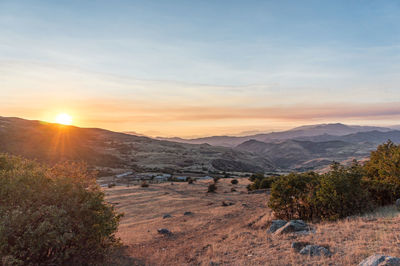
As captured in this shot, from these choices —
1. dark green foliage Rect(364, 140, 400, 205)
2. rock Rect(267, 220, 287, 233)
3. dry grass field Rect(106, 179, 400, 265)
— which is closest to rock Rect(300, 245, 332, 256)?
dry grass field Rect(106, 179, 400, 265)

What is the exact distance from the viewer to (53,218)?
839 centimetres

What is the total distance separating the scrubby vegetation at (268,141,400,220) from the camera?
608 inches

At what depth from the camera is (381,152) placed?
20641 millimetres

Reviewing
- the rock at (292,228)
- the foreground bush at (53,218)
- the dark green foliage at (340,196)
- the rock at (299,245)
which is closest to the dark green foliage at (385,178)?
the dark green foliage at (340,196)

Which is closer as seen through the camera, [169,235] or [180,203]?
[169,235]

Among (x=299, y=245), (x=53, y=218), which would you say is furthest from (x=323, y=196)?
(x=53, y=218)

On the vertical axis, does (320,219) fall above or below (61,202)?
below

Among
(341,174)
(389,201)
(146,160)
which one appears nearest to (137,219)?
(341,174)

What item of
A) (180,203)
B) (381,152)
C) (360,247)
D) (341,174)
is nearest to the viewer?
(360,247)

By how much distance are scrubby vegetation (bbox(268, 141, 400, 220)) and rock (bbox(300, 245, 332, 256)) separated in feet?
20.9

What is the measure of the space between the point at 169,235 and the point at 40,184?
30.7 ft

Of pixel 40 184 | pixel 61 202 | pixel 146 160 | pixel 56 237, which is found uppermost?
pixel 40 184

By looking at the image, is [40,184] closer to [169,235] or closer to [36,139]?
[169,235]

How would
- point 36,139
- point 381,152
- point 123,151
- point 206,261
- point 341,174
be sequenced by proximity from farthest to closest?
point 123,151 < point 36,139 < point 381,152 < point 341,174 < point 206,261
